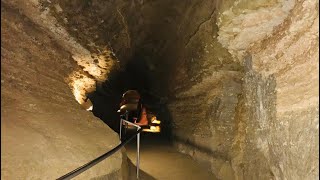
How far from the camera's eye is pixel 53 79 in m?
5.16

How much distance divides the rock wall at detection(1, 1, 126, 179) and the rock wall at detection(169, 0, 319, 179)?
2199 mm

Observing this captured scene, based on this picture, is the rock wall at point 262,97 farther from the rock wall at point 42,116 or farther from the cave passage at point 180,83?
the rock wall at point 42,116

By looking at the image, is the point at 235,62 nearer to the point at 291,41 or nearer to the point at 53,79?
the point at 291,41

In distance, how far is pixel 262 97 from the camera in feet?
15.6

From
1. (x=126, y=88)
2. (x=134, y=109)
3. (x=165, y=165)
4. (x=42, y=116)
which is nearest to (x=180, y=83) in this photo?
(x=134, y=109)

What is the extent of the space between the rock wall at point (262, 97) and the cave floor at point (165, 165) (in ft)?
1.00

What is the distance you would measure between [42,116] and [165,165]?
3.37 metres

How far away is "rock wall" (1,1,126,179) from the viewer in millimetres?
3168

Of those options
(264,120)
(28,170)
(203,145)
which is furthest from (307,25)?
(203,145)

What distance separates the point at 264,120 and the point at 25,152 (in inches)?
129

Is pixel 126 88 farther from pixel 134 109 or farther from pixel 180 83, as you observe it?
pixel 180 83

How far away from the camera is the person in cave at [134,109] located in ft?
30.7

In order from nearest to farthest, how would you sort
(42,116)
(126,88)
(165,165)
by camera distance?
1. (42,116)
2. (165,165)
3. (126,88)

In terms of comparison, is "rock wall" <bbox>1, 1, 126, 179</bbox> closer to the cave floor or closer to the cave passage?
the cave passage
